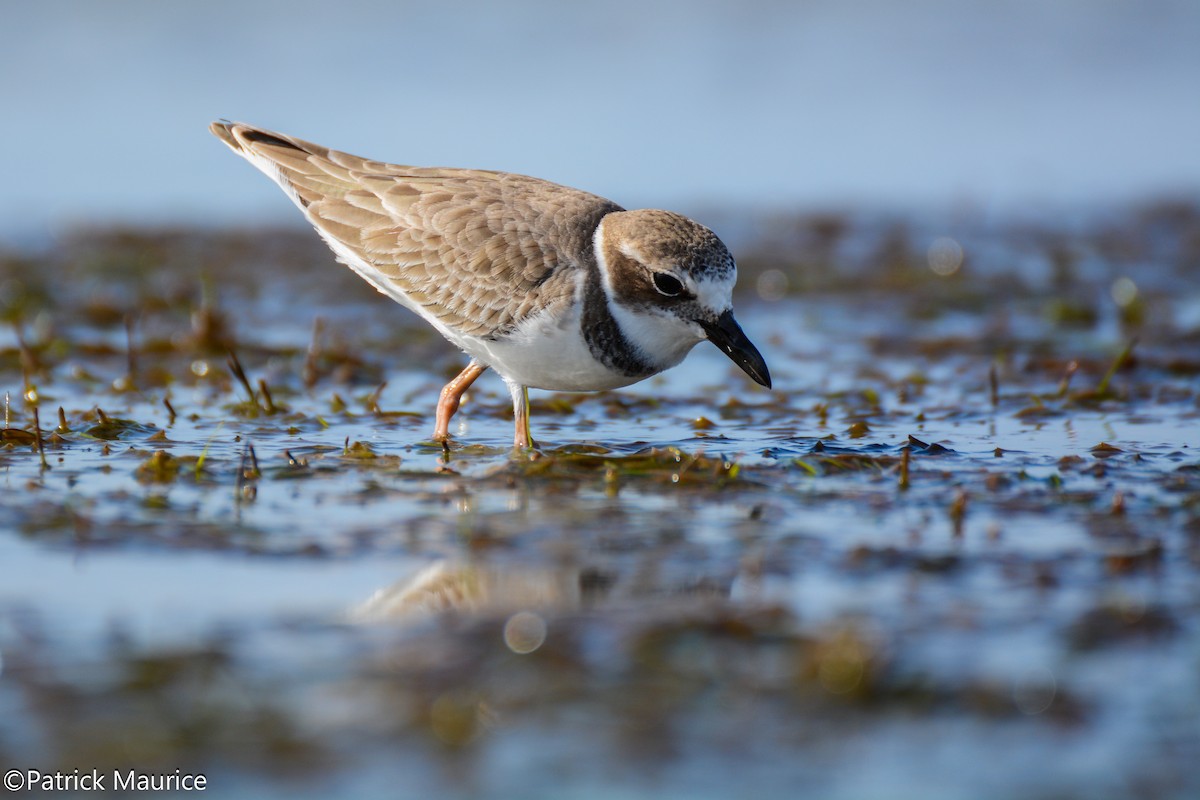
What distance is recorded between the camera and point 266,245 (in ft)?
45.1

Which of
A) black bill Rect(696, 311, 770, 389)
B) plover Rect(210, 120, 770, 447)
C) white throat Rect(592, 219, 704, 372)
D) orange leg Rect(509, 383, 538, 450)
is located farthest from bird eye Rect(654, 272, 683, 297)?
orange leg Rect(509, 383, 538, 450)

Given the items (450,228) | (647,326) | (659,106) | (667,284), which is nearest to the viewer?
(667,284)

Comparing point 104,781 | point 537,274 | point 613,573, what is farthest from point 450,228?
point 104,781

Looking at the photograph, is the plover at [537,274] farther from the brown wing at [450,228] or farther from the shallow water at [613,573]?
the shallow water at [613,573]

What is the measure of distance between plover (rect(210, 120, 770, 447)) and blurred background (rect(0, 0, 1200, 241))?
620cm

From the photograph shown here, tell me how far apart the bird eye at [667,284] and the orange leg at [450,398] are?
1.40 m

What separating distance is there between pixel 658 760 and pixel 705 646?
2.46ft

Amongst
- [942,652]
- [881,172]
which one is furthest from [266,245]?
[942,652]

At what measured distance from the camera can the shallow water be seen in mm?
Result: 4020

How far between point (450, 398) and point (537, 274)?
1.00 metres

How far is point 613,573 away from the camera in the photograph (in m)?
5.41

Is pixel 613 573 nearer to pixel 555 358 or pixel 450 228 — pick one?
pixel 555 358

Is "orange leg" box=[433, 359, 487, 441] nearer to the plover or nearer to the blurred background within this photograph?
the plover

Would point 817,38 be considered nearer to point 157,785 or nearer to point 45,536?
point 45,536
